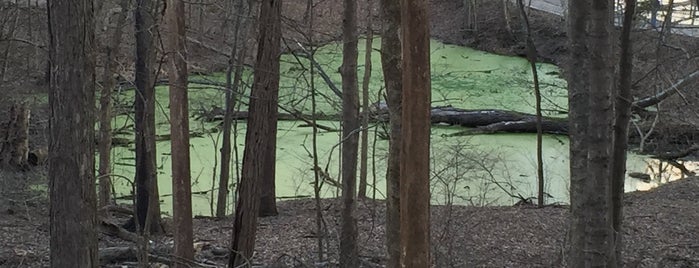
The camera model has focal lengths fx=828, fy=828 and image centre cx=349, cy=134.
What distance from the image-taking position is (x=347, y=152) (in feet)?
35.3

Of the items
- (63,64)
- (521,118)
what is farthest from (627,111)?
(521,118)

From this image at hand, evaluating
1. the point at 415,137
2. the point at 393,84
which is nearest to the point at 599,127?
the point at 415,137

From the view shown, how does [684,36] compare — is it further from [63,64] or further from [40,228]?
[63,64]

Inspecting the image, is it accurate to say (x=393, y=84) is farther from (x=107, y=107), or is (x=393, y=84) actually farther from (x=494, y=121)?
(x=494, y=121)

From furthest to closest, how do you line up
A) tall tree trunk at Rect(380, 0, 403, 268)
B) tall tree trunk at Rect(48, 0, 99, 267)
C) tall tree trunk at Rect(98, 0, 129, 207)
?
tall tree trunk at Rect(98, 0, 129, 207) < tall tree trunk at Rect(380, 0, 403, 268) < tall tree trunk at Rect(48, 0, 99, 267)

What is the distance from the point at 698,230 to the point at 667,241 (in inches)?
32.8

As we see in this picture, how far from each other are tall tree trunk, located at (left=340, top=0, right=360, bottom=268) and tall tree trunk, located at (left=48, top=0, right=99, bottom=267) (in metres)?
3.93

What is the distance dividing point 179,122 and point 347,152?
2.18 metres

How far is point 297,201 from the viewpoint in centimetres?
1609

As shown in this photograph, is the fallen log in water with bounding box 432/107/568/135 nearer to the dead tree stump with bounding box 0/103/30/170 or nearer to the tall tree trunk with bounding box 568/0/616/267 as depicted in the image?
the dead tree stump with bounding box 0/103/30/170

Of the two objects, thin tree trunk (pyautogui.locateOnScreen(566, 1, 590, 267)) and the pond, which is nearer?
thin tree trunk (pyautogui.locateOnScreen(566, 1, 590, 267))

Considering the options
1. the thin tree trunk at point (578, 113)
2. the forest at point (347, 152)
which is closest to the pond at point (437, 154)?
the forest at point (347, 152)

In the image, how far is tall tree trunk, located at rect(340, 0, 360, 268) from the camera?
10234 millimetres

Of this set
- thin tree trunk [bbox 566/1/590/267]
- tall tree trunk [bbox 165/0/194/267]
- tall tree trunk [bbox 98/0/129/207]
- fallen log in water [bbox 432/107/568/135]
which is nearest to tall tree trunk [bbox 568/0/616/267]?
thin tree trunk [bbox 566/1/590/267]
